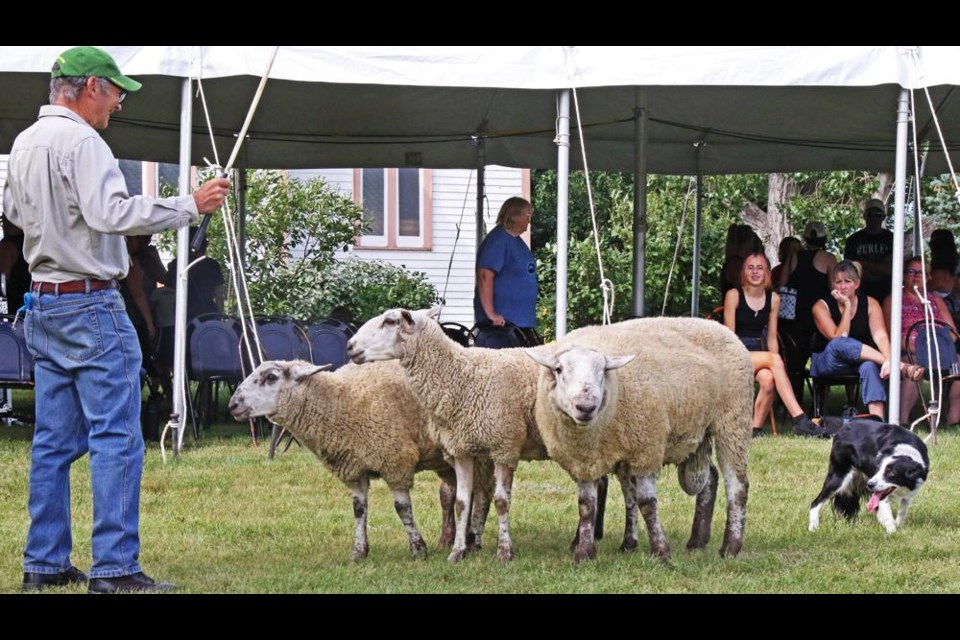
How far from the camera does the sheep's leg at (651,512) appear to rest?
21.2 feet

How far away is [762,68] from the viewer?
9.63m

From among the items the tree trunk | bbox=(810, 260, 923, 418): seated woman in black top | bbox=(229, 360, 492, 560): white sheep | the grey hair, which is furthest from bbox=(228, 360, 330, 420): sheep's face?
the tree trunk

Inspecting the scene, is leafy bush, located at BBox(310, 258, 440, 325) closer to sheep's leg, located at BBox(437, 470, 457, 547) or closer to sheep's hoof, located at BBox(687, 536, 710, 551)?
sheep's leg, located at BBox(437, 470, 457, 547)

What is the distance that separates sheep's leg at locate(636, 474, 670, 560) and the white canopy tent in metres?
3.34

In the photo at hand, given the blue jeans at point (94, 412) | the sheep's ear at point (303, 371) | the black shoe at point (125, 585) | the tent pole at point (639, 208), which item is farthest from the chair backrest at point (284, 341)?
the black shoe at point (125, 585)

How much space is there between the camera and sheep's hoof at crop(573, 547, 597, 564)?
6395 millimetres

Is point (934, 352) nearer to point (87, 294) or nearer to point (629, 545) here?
point (629, 545)

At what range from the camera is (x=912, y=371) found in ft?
36.2

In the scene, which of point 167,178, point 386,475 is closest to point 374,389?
point 386,475

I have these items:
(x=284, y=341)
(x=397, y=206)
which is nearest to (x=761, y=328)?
(x=284, y=341)

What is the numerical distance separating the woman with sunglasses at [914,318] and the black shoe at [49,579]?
7.72m

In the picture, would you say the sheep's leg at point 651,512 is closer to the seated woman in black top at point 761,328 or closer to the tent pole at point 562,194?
the tent pole at point 562,194
